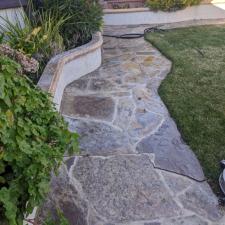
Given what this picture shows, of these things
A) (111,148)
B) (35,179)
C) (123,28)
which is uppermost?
(35,179)

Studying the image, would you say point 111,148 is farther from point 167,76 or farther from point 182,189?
point 167,76

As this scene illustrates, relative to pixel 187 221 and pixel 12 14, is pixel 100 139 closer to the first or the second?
Answer: pixel 187 221

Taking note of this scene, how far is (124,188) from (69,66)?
2.24 metres

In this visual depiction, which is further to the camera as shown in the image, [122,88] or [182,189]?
[122,88]

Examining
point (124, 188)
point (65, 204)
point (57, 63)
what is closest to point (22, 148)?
point (65, 204)

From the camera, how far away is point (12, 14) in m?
4.55

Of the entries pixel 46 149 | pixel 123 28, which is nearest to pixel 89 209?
pixel 46 149

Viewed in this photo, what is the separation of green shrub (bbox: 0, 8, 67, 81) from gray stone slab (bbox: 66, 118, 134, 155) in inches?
35.7

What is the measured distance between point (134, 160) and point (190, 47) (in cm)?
340

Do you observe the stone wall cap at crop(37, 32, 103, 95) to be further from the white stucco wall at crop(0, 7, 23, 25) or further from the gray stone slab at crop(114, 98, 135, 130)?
the white stucco wall at crop(0, 7, 23, 25)

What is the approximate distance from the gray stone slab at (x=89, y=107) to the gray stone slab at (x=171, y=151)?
594 mm

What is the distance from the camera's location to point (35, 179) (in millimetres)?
1540

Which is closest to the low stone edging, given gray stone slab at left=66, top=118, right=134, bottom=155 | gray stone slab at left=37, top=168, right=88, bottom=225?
gray stone slab at left=66, top=118, right=134, bottom=155

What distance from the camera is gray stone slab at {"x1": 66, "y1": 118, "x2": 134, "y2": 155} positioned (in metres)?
2.93
